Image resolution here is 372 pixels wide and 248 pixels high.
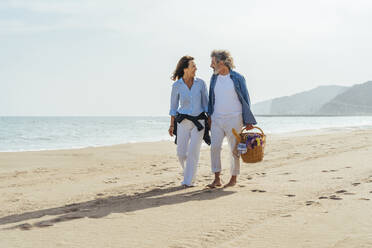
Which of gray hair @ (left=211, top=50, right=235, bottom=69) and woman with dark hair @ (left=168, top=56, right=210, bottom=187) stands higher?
gray hair @ (left=211, top=50, right=235, bottom=69)

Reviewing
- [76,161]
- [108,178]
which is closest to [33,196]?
[108,178]

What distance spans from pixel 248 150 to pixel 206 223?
1.95m

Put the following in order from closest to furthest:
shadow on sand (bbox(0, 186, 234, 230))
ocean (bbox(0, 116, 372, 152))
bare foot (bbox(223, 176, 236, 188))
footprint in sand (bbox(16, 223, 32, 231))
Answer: footprint in sand (bbox(16, 223, 32, 231)) < shadow on sand (bbox(0, 186, 234, 230)) < bare foot (bbox(223, 176, 236, 188)) < ocean (bbox(0, 116, 372, 152))

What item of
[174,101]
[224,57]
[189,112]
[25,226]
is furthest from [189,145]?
[25,226]

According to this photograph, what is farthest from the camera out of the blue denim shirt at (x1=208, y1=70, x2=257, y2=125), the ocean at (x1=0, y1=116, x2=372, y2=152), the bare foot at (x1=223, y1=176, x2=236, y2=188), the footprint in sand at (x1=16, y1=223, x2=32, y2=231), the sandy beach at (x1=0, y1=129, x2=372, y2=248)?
the ocean at (x1=0, y1=116, x2=372, y2=152)

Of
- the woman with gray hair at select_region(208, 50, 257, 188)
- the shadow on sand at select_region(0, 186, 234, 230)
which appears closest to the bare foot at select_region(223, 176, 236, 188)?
the woman with gray hair at select_region(208, 50, 257, 188)

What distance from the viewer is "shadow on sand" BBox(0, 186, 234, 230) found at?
4133 millimetres

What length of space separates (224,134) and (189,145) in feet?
1.70

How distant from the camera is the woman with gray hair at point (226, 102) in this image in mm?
5609

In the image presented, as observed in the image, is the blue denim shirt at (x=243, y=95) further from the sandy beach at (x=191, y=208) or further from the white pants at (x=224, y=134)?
the sandy beach at (x=191, y=208)

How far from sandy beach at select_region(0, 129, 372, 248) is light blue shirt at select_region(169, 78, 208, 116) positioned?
3.56ft

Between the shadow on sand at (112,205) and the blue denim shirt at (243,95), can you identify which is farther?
the blue denim shirt at (243,95)

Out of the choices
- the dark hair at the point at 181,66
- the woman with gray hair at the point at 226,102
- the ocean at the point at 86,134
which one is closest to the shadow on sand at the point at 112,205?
the woman with gray hair at the point at 226,102

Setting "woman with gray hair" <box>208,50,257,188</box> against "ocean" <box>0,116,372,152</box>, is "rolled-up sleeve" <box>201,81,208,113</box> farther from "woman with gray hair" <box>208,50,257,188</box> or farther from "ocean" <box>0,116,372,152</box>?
"ocean" <box>0,116,372,152</box>
